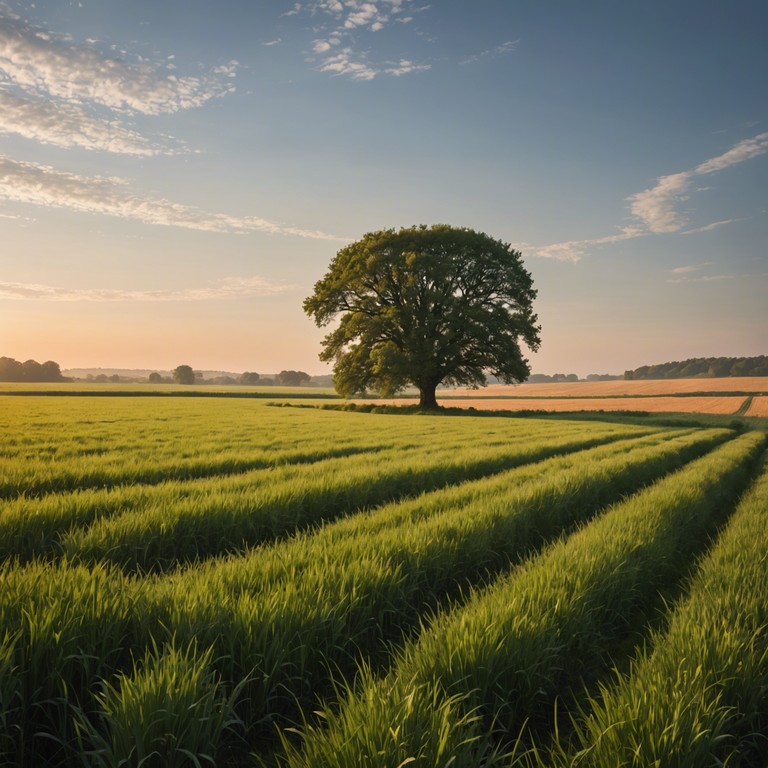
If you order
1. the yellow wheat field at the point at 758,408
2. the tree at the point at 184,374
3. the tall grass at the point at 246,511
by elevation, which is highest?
the tree at the point at 184,374

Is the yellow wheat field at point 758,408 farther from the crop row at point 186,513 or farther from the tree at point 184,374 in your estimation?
the tree at point 184,374

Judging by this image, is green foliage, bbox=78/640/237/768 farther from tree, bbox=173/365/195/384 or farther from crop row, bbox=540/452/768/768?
tree, bbox=173/365/195/384

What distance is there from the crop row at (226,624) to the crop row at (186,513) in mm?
1295

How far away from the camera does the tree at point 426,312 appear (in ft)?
127

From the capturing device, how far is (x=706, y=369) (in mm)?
143750

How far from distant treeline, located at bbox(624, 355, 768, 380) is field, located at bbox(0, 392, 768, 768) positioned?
14789 centimetres

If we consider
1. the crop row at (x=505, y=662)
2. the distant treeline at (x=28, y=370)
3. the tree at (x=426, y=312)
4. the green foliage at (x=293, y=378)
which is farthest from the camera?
the green foliage at (x=293, y=378)

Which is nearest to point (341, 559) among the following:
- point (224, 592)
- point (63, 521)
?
point (224, 592)

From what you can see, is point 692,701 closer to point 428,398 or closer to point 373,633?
point 373,633

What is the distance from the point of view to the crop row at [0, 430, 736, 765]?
2.61 meters

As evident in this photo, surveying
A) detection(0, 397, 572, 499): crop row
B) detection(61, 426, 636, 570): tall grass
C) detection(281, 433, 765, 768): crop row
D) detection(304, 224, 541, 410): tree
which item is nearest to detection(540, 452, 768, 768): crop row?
detection(281, 433, 765, 768): crop row

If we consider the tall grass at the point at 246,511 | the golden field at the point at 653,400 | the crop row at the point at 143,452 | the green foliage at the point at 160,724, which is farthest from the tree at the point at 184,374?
the green foliage at the point at 160,724

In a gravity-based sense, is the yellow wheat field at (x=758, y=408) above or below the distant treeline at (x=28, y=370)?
below

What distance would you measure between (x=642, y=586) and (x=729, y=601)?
43.1 inches
